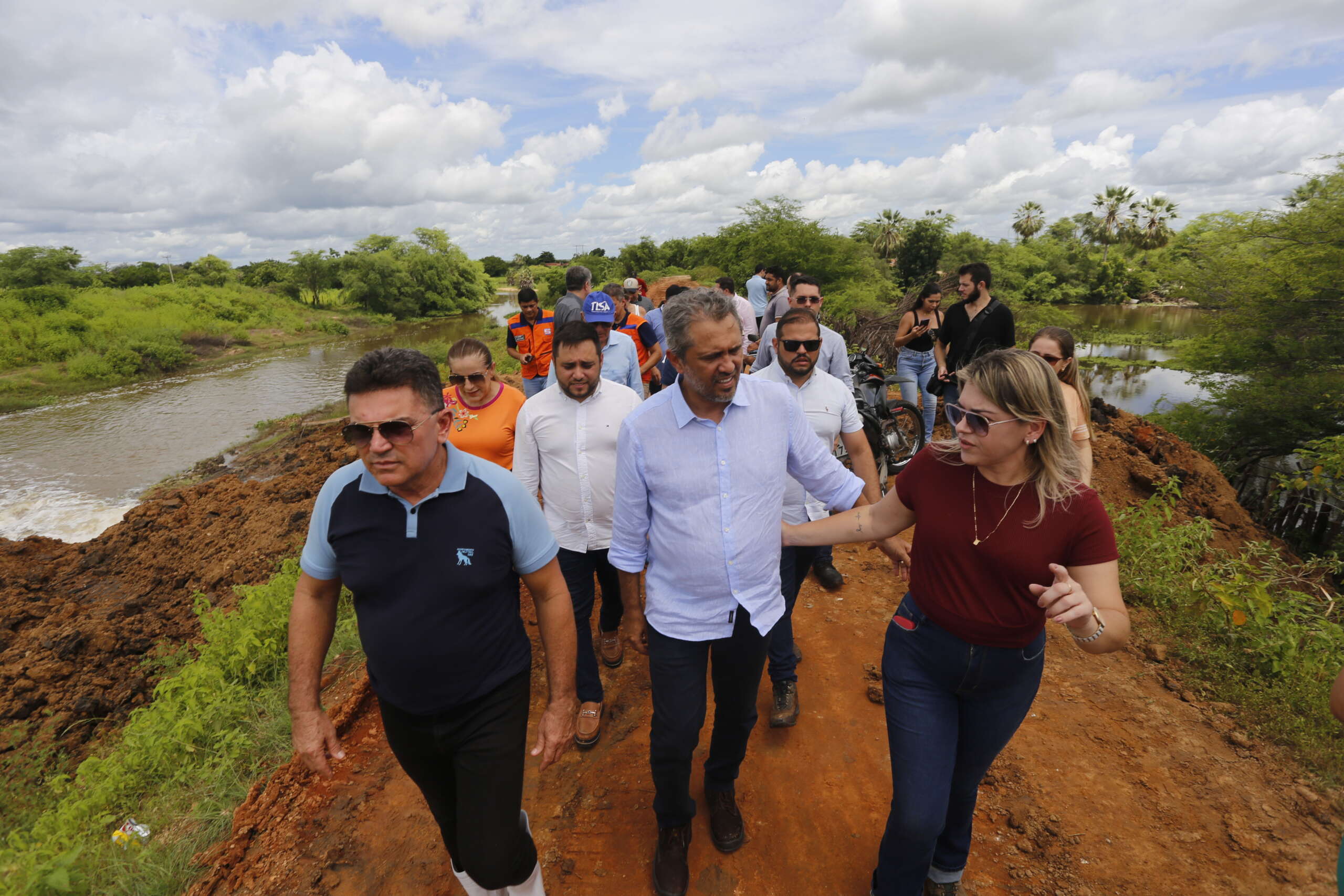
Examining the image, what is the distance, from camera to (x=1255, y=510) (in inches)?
332

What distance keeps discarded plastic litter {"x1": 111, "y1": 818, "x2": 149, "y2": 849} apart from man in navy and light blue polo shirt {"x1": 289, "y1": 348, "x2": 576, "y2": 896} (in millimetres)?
1978

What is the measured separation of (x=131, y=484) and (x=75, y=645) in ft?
27.2

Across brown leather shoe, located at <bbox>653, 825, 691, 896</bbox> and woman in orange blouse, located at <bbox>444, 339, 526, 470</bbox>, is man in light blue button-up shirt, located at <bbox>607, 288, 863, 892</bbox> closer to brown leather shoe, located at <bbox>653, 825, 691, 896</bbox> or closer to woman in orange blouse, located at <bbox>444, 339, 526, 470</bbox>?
brown leather shoe, located at <bbox>653, 825, 691, 896</bbox>

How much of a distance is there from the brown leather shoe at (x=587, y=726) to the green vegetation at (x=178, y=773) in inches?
65.8

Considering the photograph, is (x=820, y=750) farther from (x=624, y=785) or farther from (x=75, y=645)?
(x=75, y=645)

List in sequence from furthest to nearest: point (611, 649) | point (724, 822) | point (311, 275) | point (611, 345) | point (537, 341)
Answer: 1. point (311, 275)
2. point (537, 341)
3. point (611, 345)
4. point (611, 649)
5. point (724, 822)

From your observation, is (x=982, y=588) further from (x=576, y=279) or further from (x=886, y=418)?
(x=576, y=279)

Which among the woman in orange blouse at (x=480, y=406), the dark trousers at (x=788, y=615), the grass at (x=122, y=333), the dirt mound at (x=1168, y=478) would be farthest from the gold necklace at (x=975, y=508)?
the grass at (x=122, y=333)

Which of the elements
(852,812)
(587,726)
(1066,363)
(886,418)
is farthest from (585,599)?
(886,418)

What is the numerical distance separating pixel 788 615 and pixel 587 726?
47.6 inches

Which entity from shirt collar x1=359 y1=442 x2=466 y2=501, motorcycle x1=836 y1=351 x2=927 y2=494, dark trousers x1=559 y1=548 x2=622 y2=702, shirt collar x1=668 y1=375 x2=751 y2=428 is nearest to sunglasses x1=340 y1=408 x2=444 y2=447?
shirt collar x1=359 y1=442 x2=466 y2=501

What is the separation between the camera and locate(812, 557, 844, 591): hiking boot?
4.56 meters

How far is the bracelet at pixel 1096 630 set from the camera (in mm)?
1550

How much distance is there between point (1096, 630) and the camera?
155 centimetres
